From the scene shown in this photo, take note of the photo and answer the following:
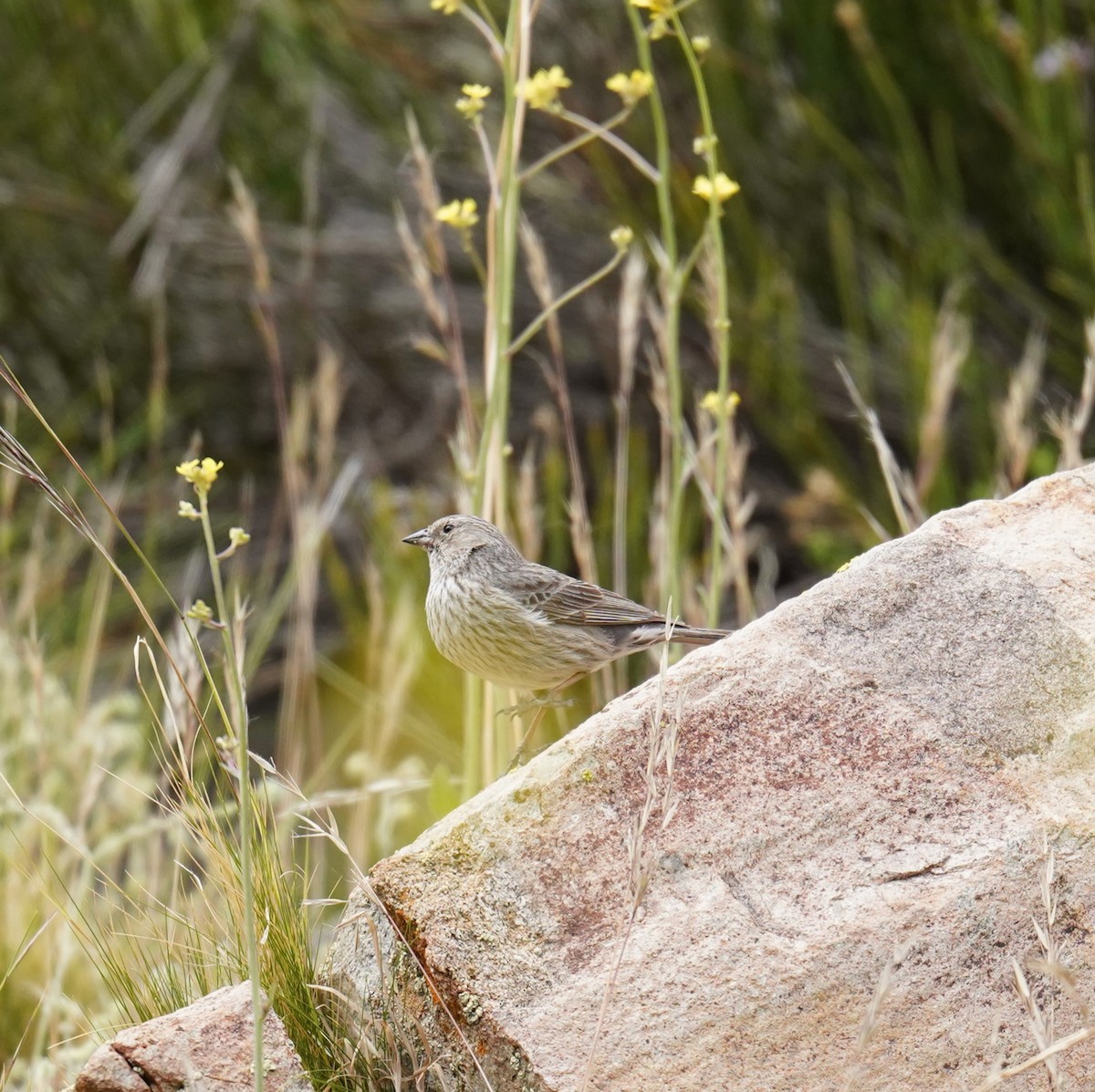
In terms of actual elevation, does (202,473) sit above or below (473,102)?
below

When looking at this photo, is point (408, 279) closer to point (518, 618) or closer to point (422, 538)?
point (422, 538)

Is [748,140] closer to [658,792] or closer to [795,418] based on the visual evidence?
[795,418]

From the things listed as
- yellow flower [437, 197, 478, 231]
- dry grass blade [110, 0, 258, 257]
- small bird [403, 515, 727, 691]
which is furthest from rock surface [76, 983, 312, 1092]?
dry grass blade [110, 0, 258, 257]

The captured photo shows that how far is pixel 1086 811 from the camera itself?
221 cm

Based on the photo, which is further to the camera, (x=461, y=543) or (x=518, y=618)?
(x=461, y=543)

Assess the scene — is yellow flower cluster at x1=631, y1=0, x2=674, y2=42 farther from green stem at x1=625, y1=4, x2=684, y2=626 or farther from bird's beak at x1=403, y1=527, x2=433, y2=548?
bird's beak at x1=403, y1=527, x2=433, y2=548

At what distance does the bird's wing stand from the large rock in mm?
1006

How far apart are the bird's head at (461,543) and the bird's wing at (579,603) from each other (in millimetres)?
89

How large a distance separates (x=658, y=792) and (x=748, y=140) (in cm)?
414

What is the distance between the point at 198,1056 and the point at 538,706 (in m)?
1.23

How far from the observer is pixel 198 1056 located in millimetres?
2219

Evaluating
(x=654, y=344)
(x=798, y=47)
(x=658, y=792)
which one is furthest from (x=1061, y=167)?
(x=658, y=792)

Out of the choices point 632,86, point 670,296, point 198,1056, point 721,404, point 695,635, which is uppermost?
point 632,86

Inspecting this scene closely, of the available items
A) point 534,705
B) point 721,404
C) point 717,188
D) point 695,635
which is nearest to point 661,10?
point 717,188
